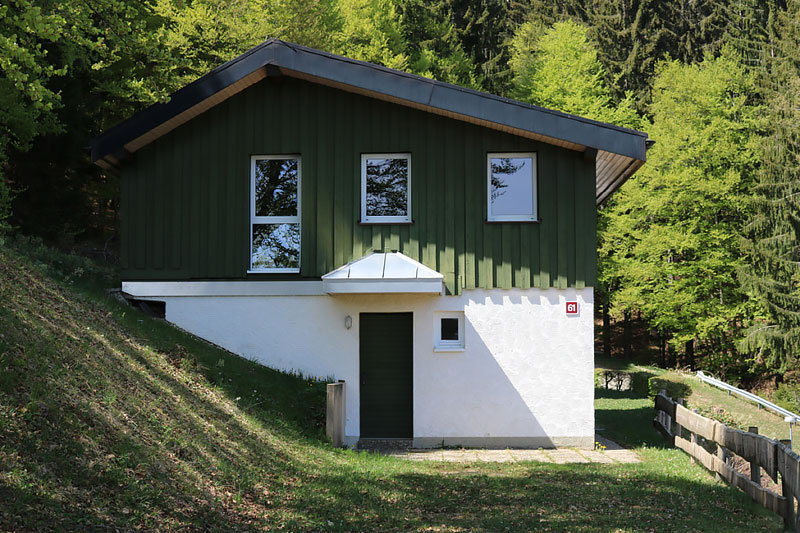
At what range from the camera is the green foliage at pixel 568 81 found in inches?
1235

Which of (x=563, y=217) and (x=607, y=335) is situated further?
(x=607, y=335)

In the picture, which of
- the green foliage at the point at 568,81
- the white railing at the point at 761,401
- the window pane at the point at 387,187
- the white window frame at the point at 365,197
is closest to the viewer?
Answer: the white window frame at the point at 365,197

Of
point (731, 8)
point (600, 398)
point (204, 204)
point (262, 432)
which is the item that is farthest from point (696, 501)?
point (731, 8)

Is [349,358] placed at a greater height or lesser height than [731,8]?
lesser

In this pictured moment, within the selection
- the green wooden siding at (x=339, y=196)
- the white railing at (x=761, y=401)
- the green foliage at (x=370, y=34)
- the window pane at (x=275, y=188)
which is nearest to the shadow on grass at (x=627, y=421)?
the white railing at (x=761, y=401)

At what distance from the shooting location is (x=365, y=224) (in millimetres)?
13164

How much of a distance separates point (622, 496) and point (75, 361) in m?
6.31

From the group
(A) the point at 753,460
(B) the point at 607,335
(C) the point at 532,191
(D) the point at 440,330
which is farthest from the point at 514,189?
(B) the point at 607,335

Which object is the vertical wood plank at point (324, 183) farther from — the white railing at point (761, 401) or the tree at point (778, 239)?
the tree at point (778, 239)

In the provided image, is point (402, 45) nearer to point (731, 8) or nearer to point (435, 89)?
point (731, 8)

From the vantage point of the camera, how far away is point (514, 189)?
13078 mm

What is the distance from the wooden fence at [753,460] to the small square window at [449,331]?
3.83 meters

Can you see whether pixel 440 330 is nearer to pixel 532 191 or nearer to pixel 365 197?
pixel 365 197

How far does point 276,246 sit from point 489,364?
4.46 meters
